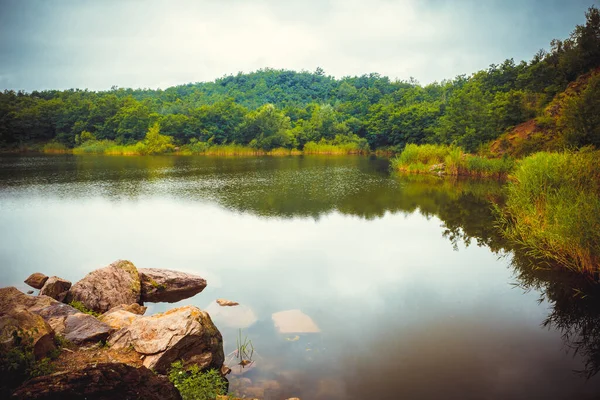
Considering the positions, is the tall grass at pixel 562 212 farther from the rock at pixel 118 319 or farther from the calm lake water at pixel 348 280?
the rock at pixel 118 319

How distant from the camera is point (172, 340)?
538 centimetres

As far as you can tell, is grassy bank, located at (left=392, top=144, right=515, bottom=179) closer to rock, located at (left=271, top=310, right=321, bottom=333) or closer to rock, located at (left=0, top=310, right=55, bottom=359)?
rock, located at (left=271, top=310, right=321, bottom=333)

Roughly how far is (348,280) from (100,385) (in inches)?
274

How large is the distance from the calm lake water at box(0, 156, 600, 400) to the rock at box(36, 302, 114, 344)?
6.90ft

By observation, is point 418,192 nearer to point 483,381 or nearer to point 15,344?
point 483,381

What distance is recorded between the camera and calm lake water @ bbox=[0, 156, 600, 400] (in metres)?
5.90

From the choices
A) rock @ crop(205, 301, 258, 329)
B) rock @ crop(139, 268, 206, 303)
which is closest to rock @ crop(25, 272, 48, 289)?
rock @ crop(139, 268, 206, 303)

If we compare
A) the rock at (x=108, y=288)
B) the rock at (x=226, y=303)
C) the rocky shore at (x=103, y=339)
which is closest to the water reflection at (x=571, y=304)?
the rocky shore at (x=103, y=339)

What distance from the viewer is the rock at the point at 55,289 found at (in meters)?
7.60

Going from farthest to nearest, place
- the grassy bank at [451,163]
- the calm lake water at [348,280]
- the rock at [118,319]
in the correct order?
the grassy bank at [451,163] → the rock at [118,319] → the calm lake water at [348,280]

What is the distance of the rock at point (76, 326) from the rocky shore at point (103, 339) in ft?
0.04

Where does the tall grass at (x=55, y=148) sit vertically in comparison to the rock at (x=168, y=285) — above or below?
above

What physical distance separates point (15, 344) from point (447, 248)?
11.8 meters

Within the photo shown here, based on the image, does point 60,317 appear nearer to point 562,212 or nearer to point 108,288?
point 108,288
